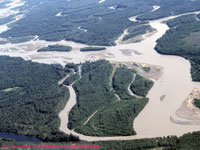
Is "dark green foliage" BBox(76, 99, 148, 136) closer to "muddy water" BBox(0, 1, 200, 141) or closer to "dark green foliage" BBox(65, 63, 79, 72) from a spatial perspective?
"muddy water" BBox(0, 1, 200, 141)

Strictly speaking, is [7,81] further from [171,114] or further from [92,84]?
→ [171,114]

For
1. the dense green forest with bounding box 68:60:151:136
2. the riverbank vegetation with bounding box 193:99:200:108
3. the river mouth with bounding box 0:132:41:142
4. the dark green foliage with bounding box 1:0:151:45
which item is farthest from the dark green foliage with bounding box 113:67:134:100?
the dark green foliage with bounding box 1:0:151:45

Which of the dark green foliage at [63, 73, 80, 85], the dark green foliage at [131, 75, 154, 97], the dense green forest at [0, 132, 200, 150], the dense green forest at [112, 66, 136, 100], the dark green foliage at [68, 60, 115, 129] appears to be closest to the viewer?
the dense green forest at [0, 132, 200, 150]

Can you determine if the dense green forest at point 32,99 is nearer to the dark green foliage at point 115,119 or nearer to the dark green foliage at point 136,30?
the dark green foliage at point 115,119

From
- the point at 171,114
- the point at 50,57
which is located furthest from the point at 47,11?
the point at 171,114

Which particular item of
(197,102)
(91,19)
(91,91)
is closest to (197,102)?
(197,102)
